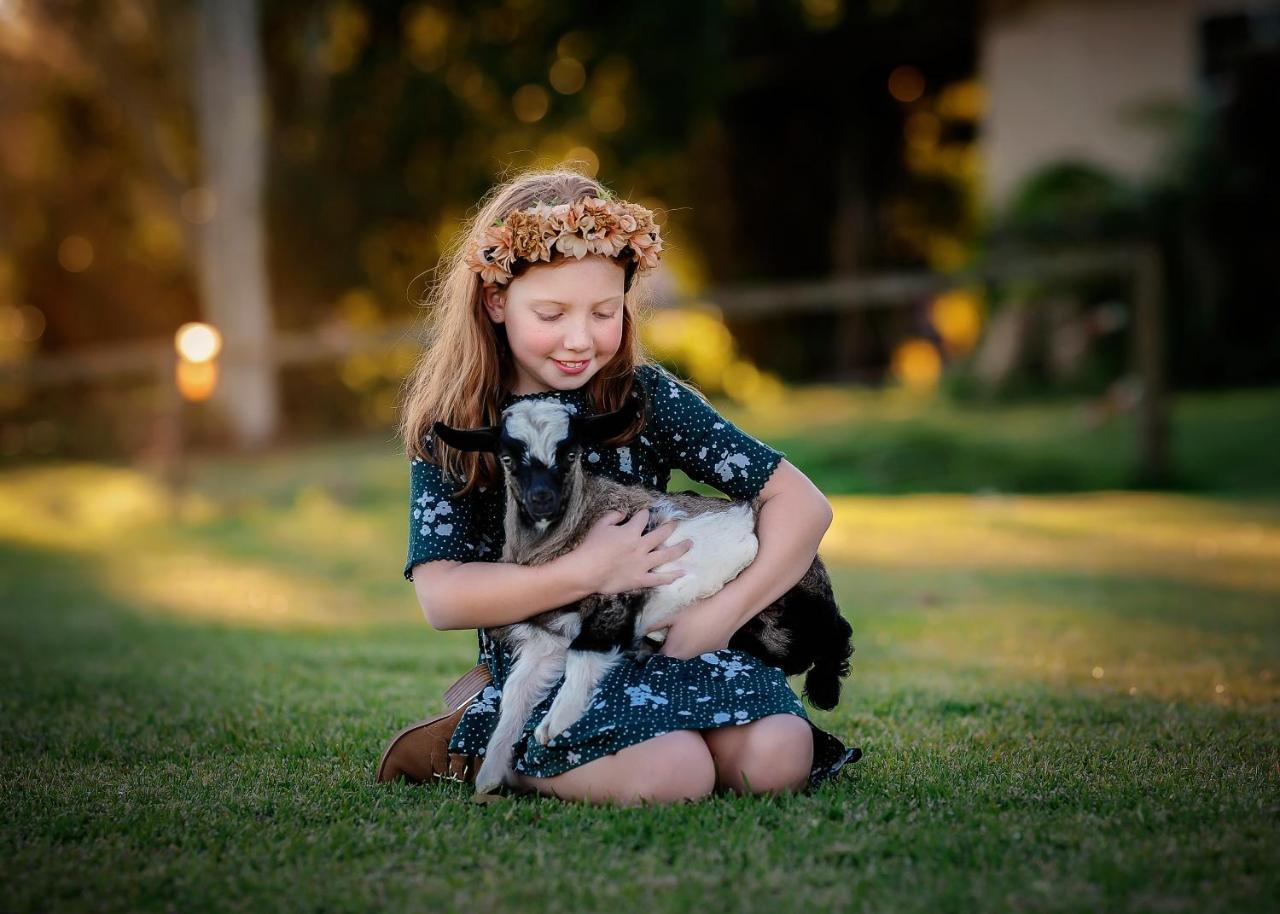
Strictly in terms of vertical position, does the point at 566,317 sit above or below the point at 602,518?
above

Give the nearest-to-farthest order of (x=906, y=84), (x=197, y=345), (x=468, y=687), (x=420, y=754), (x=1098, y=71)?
(x=420, y=754) < (x=468, y=687) < (x=197, y=345) < (x=1098, y=71) < (x=906, y=84)

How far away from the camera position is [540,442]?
3570 millimetres

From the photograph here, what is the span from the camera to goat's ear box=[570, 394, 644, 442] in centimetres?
358

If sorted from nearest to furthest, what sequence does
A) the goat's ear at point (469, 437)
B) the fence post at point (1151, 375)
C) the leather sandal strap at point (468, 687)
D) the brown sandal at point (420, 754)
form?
1. the goat's ear at point (469, 437)
2. the brown sandal at point (420, 754)
3. the leather sandal strap at point (468, 687)
4. the fence post at point (1151, 375)

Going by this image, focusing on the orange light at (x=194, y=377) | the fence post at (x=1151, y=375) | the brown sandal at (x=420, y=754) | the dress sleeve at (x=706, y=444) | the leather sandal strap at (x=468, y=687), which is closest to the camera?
the brown sandal at (x=420, y=754)

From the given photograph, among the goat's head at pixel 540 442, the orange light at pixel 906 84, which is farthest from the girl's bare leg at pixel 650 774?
the orange light at pixel 906 84

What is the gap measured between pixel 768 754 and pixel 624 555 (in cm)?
68

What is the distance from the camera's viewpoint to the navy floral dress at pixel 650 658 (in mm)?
3566

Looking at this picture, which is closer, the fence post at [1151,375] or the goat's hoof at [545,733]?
the goat's hoof at [545,733]

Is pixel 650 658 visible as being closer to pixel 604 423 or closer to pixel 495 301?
pixel 604 423

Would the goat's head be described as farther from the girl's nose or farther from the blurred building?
the blurred building

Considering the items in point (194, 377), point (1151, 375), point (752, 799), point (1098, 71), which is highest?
point (1098, 71)

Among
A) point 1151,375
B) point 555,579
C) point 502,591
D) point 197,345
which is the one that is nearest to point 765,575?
point 555,579

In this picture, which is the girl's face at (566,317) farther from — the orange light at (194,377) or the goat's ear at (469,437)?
the orange light at (194,377)
